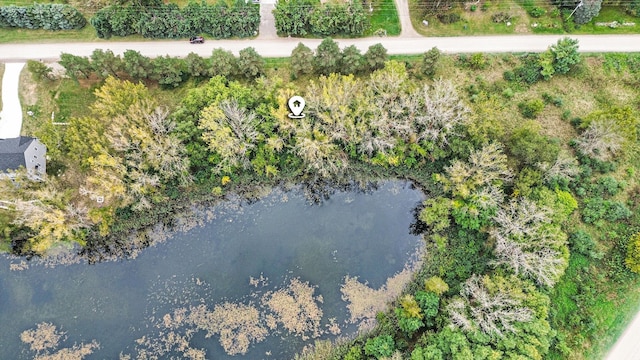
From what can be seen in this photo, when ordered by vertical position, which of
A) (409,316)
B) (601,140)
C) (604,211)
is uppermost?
(601,140)

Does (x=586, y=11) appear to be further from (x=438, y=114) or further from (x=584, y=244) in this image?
(x=584, y=244)

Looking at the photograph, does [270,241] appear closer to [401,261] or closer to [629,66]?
[401,261]

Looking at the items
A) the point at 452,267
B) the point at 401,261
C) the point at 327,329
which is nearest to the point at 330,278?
the point at 327,329

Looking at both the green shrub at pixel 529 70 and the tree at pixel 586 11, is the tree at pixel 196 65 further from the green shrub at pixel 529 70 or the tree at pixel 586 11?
the tree at pixel 586 11

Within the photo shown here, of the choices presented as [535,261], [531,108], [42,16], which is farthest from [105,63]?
[535,261]

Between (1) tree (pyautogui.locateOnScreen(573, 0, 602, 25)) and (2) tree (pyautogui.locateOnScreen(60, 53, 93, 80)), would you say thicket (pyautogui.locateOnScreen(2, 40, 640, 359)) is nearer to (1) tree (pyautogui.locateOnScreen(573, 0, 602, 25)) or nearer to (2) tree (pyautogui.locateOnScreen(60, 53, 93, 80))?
(2) tree (pyautogui.locateOnScreen(60, 53, 93, 80))

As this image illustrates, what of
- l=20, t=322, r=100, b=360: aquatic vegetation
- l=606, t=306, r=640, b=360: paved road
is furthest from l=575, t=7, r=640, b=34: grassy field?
l=20, t=322, r=100, b=360: aquatic vegetation
